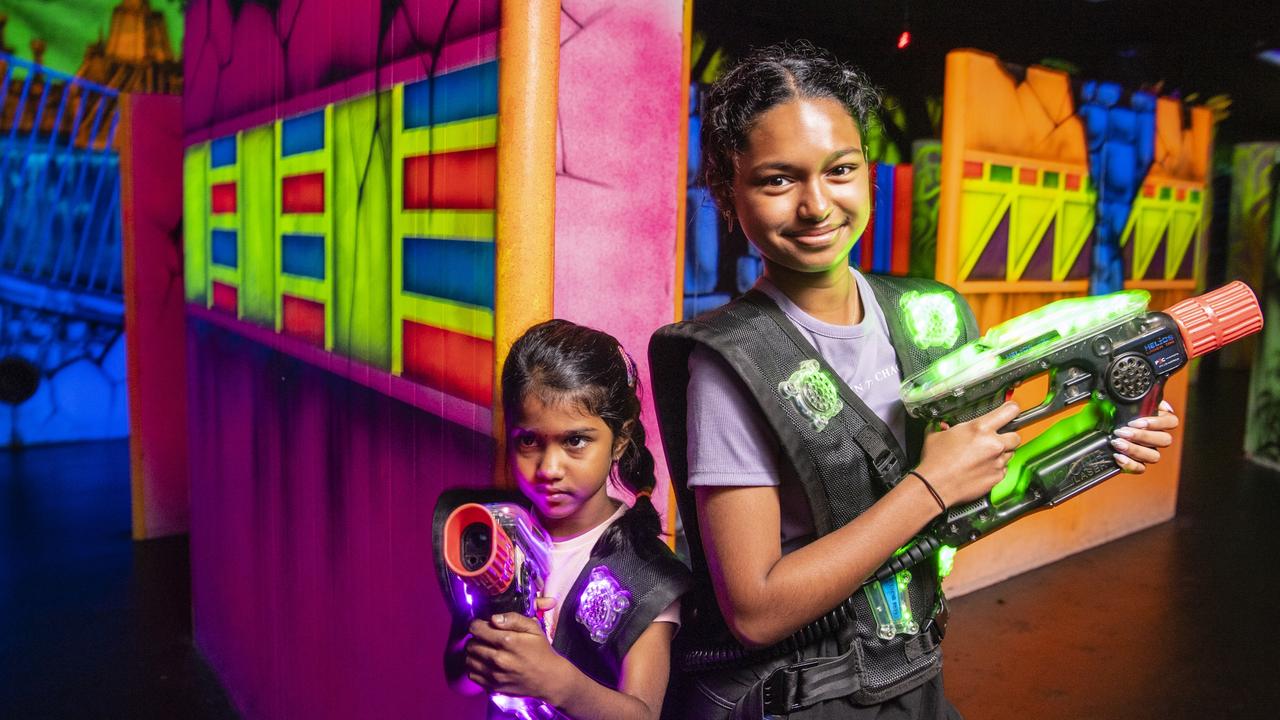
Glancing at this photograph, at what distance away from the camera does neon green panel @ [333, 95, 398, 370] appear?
177 centimetres

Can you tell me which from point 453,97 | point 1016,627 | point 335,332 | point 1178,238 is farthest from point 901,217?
point 453,97

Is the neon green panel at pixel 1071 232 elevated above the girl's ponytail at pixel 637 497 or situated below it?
above

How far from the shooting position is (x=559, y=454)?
115 cm

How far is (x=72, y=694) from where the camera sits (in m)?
2.88

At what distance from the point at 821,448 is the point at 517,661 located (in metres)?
0.40

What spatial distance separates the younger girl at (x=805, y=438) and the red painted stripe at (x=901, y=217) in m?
5.43

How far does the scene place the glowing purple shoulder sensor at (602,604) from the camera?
114 cm

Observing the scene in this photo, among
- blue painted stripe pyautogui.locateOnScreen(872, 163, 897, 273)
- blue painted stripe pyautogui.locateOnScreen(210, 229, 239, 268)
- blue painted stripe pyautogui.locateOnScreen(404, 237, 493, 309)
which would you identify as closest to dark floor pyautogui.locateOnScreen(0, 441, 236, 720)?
blue painted stripe pyautogui.locateOnScreen(210, 229, 239, 268)

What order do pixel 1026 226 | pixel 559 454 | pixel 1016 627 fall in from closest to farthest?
pixel 559 454, pixel 1016 627, pixel 1026 226

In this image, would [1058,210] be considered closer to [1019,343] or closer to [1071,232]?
[1071,232]

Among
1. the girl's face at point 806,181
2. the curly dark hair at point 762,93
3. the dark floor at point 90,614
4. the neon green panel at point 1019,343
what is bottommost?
the dark floor at point 90,614

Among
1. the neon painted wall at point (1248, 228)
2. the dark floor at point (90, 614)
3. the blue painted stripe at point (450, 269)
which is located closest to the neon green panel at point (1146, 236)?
the blue painted stripe at point (450, 269)

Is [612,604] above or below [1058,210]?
below

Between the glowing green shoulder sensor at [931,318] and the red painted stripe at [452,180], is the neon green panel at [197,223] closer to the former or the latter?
the red painted stripe at [452,180]
